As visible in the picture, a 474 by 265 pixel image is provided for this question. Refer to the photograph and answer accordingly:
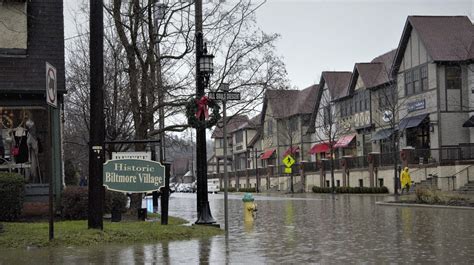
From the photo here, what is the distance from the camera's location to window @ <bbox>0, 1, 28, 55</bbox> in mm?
16766

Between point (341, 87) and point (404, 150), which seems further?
point (341, 87)

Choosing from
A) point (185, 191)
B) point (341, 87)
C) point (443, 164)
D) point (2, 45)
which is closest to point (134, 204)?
point (2, 45)

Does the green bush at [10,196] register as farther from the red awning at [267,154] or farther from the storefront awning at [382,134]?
the red awning at [267,154]

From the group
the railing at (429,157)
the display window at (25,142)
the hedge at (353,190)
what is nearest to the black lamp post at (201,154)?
the display window at (25,142)

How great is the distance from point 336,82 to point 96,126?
52.2 metres

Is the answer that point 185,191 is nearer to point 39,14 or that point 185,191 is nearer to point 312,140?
point 312,140

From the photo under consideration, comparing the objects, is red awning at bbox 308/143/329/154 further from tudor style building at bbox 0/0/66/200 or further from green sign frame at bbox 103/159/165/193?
green sign frame at bbox 103/159/165/193

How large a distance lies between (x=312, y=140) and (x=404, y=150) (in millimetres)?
26162

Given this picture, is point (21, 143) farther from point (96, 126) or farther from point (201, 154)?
point (201, 154)

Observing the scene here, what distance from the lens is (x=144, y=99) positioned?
21266 millimetres

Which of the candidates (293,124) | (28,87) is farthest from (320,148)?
(28,87)

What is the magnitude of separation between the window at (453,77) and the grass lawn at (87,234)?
34.4 m

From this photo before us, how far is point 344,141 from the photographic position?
61562mm

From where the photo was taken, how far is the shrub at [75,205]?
646 inches
